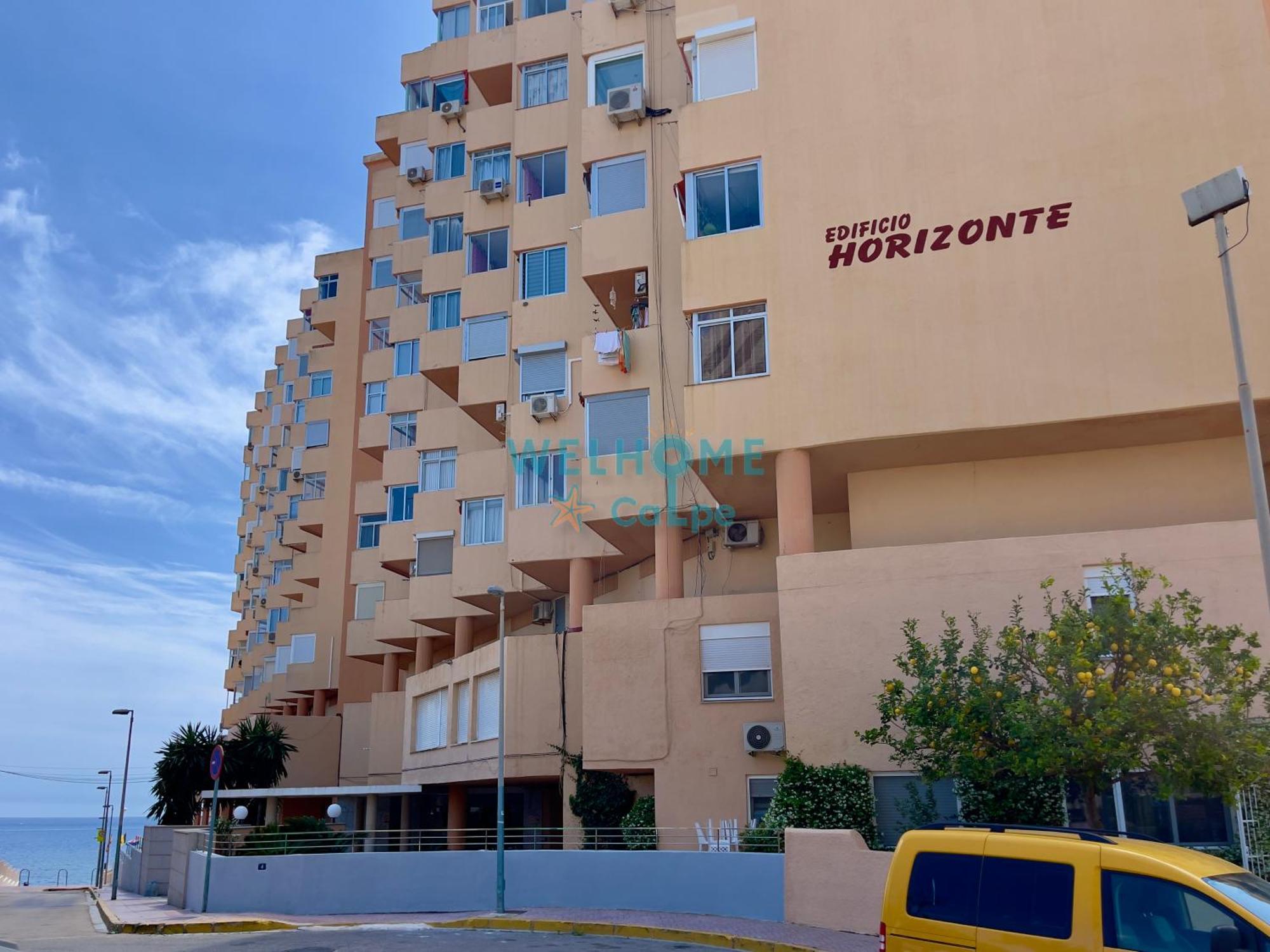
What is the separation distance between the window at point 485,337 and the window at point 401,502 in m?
Result: 6.80

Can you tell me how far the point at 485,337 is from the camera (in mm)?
35781

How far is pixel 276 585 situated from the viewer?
204 ft

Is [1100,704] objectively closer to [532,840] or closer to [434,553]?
[532,840]

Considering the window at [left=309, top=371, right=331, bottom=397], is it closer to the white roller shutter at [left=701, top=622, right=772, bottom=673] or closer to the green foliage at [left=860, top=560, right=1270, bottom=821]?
the white roller shutter at [left=701, top=622, right=772, bottom=673]

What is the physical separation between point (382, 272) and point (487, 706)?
26.6m

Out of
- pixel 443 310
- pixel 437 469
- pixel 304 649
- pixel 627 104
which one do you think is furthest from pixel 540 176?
pixel 304 649

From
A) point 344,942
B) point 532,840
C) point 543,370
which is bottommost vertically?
point 344,942

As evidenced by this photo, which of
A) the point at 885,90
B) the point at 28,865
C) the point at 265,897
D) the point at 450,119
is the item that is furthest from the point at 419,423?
the point at 28,865

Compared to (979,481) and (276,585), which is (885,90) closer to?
(979,481)

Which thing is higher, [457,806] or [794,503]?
[794,503]

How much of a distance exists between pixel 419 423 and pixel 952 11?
22.4 meters

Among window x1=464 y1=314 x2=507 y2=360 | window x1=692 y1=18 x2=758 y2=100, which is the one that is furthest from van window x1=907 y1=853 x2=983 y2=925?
window x1=464 y1=314 x2=507 y2=360

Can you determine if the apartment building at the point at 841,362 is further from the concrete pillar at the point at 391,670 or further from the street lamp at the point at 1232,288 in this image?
the concrete pillar at the point at 391,670

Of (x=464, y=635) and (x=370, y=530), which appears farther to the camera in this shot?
(x=370, y=530)
